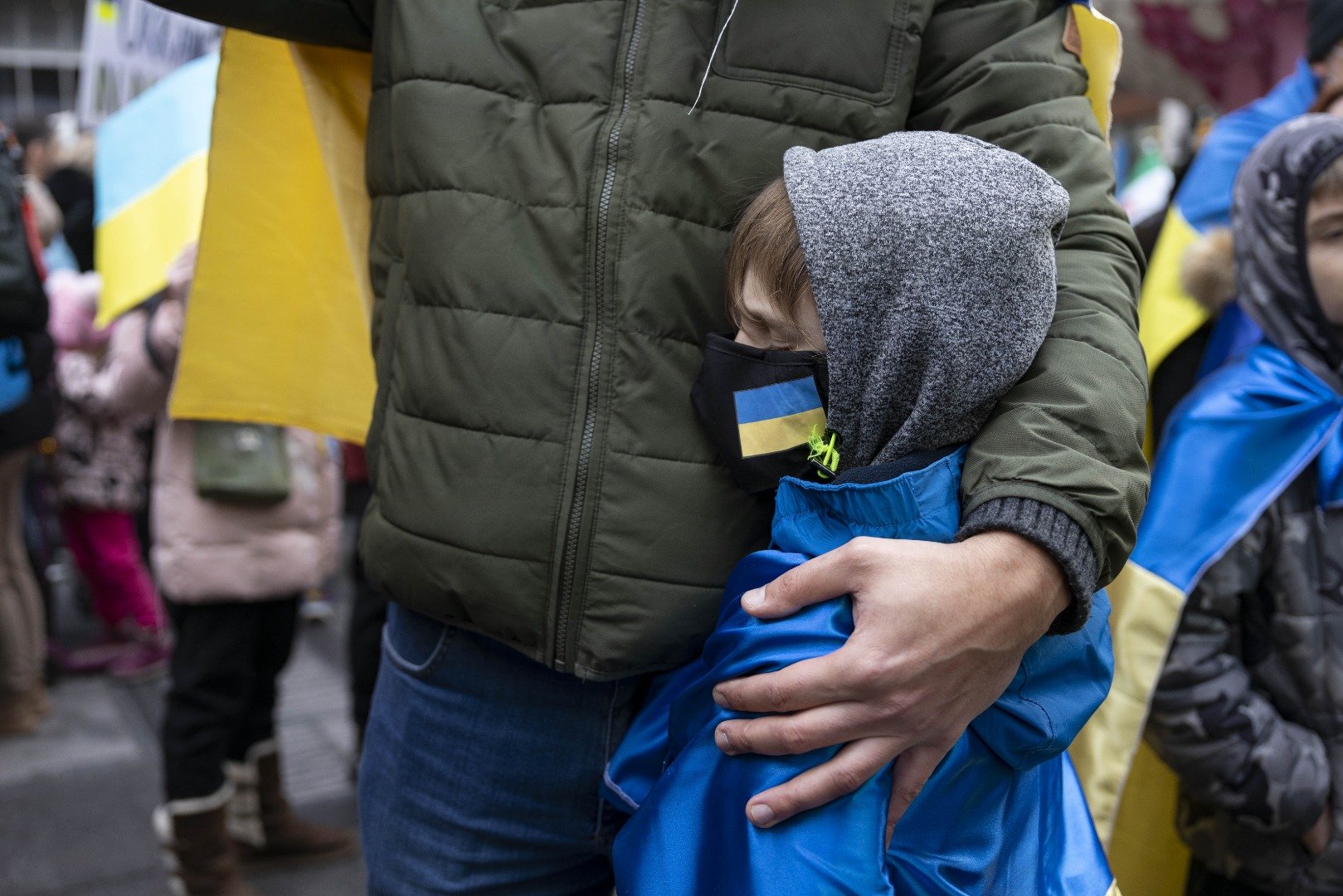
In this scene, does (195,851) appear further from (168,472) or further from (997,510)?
(997,510)

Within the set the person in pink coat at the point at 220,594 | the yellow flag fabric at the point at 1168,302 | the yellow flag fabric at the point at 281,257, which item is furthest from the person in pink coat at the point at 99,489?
the yellow flag fabric at the point at 1168,302

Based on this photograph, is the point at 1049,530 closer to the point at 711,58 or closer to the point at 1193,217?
the point at 711,58

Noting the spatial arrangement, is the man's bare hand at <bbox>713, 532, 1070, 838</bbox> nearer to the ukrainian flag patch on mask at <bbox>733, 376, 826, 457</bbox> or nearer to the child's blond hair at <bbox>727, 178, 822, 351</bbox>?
the ukrainian flag patch on mask at <bbox>733, 376, 826, 457</bbox>

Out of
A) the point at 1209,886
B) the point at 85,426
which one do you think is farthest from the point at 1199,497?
the point at 85,426

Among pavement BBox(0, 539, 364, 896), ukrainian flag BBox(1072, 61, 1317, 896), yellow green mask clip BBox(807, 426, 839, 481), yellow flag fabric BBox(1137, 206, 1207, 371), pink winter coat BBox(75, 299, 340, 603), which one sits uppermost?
yellow green mask clip BBox(807, 426, 839, 481)

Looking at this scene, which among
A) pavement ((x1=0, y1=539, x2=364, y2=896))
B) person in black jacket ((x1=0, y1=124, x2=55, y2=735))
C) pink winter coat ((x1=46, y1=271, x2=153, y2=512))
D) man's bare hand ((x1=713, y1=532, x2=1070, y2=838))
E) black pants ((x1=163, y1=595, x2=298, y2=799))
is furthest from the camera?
pink winter coat ((x1=46, y1=271, x2=153, y2=512))

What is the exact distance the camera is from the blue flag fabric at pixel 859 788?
3.66ft

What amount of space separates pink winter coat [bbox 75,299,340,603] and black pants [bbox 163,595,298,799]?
81 millimetres

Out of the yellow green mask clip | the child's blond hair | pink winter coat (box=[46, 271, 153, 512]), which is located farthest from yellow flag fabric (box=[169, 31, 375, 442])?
pink winter coat (box=[46, 271, 153, 512])

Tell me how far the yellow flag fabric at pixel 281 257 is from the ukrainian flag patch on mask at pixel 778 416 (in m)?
0.75

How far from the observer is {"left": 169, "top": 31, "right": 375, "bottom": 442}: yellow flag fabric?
180cm

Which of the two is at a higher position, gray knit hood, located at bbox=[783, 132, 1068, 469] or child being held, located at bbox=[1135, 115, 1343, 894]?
gray knit hood, located at bbox=[783, 132, 1068, 469]

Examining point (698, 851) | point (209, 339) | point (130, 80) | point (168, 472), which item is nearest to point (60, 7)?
point (130, 80)

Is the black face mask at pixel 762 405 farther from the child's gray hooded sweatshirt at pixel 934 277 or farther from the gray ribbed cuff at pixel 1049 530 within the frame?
the gray ribbed cuff at pixel 1049 530
